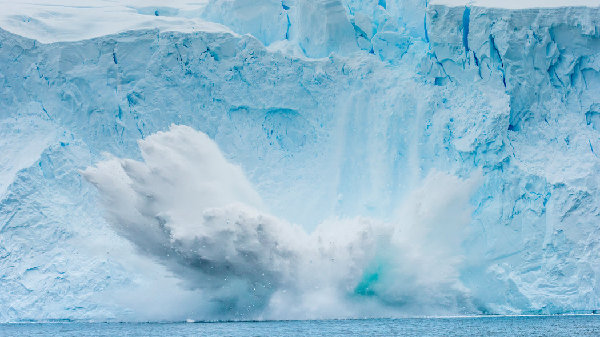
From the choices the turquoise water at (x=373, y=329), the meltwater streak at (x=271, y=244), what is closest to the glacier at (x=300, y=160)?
the meltwater streak at (x=271, y=244)

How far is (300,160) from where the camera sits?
23328 millimetres

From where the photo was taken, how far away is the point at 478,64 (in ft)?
72.9

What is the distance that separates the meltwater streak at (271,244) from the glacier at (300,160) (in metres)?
0.05

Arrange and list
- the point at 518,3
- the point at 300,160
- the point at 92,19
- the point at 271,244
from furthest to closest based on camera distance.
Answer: the point at 92,19 → the point at 300,160 → the point at 518,3 → the point at 271,244

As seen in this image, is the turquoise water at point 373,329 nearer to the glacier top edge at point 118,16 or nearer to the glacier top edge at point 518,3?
the glacier top edge at point 518,3

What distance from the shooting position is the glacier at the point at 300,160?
20.5m

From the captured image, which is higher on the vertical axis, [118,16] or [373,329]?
[118,16]

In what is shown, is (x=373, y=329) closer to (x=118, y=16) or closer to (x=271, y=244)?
(x=271, y=244)

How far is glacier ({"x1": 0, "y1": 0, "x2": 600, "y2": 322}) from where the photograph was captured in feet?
67.2

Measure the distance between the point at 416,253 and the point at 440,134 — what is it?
10.8 feet

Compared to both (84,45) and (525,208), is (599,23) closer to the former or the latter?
(525,208)

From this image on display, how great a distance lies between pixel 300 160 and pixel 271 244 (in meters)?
4.06

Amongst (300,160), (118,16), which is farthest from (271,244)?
(118,16)

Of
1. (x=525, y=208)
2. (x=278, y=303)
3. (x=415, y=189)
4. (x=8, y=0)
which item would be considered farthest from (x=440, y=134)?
(x=8, y=0)
